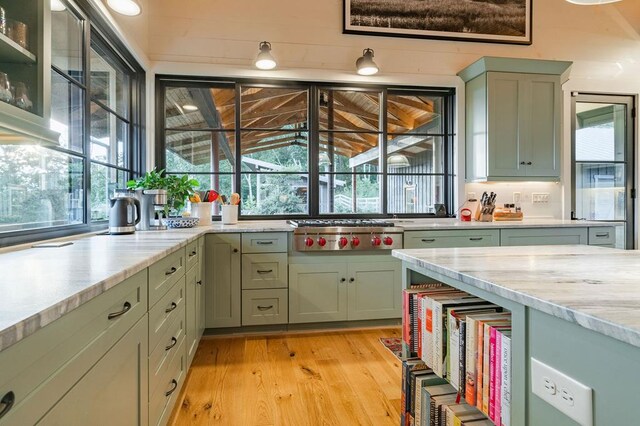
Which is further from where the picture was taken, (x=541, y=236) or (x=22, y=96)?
(x=541, y=236)

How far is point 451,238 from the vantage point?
3107 mm

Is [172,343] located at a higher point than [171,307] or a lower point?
lower

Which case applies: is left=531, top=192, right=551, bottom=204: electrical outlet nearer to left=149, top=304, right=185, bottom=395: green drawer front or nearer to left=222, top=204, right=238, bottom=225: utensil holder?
left=222, top=204, right=238, bottom=225: utensil holder

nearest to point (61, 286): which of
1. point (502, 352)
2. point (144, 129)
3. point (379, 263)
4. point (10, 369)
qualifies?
point (10, 369)

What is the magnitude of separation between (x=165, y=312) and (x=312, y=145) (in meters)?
2.29

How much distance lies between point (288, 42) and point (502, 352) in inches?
131

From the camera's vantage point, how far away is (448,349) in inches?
46.4

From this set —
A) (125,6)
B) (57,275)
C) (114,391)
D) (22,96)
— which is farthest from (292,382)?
(125,6)

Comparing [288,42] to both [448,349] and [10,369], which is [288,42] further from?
[10,369]

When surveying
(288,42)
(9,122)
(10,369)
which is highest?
(288,42)

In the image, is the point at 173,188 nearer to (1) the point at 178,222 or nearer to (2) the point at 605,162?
(1) the point at 178,222

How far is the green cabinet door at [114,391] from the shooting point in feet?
2.55

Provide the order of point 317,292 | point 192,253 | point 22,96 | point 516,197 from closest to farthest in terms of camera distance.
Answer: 1. point 22,96
2. point 192,253
3. point 317,292
4. point 516,197

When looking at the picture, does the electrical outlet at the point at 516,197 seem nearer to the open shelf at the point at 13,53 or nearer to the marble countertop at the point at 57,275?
the marble countertop at the point at 57,275
